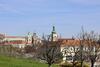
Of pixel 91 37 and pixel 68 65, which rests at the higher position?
pixel 91 37

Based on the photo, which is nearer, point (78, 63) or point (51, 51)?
point (51, 51)

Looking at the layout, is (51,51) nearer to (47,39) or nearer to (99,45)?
(47,39)

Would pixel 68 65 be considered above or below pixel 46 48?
below

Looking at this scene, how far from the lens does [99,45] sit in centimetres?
5138

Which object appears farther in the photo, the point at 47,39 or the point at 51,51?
the point at 47,39

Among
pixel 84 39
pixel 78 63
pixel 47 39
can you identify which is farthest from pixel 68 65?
pixel 47 39

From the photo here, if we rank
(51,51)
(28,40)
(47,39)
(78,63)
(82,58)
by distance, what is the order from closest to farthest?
1. (51,51)
2. (47,39)
3. (82,58)
4. (78,63)
5. (28,40)

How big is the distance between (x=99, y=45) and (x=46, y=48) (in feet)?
49.0

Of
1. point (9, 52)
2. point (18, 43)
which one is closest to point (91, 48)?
point (9, 52)

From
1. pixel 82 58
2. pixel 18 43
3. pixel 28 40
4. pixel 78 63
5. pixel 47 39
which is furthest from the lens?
pixel 28 40

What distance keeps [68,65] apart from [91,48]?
5.83m

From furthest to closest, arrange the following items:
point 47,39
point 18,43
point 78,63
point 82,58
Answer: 1. point 18,43
2. point 78,63
3. point 82,58
4. point 47,39

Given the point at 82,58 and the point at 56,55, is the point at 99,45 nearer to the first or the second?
the point at 82,58

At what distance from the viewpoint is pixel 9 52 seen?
6669 cm
